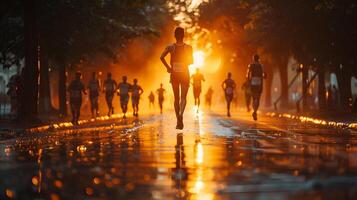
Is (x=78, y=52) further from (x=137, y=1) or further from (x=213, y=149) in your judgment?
(x=213, y=149)

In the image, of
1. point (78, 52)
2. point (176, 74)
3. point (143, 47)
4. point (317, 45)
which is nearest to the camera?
point (176, 74)

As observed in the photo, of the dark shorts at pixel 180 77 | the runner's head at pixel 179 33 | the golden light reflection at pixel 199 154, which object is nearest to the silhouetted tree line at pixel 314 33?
the runner's head at pixel 179 33

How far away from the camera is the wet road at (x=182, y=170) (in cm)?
806

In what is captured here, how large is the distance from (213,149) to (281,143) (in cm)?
214

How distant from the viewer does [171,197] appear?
7.67 metres

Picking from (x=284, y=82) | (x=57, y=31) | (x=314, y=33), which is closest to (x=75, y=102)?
(x=57, y=31)

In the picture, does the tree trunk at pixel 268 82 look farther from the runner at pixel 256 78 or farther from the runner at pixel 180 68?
the runner at pixel 180 68

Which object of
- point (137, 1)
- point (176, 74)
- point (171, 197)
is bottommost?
point (171, 197)

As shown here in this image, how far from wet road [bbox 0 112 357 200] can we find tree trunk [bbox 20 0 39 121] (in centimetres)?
1242

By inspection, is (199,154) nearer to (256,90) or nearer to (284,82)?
(256,90)

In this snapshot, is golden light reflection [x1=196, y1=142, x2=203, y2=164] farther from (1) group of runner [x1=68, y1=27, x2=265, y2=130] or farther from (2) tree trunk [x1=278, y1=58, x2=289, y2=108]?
(2) tree trunk [x1=278, y1=58, x2=289, y2=108]

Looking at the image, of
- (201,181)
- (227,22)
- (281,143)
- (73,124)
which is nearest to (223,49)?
(227,22)

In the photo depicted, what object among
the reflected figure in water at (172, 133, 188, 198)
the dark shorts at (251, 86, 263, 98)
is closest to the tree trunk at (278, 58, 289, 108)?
the dark shorts at (251, 86, 263, 98)

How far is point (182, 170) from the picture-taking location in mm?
10211
